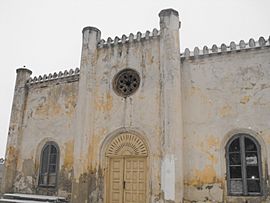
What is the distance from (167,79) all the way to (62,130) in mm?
5445

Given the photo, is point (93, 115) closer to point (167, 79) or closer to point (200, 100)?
point (167, 79)

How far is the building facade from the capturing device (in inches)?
378

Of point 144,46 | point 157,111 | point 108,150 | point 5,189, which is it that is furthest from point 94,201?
point 144,46

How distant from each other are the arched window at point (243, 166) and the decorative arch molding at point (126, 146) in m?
2.95

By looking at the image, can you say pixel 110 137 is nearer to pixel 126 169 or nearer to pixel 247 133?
pixel 126 169

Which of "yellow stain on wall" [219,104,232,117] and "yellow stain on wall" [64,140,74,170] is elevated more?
"yellow stain on wall" [219,104,232,117]

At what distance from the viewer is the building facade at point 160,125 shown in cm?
959

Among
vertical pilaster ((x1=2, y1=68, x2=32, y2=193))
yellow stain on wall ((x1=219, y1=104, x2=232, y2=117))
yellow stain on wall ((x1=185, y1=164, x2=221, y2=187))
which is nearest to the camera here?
yellow stain on wall ((x1=185, y1=164, x2=221, y2=187))

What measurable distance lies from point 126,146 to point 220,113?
3.62 m

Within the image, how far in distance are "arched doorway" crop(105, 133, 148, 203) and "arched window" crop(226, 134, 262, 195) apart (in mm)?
2906

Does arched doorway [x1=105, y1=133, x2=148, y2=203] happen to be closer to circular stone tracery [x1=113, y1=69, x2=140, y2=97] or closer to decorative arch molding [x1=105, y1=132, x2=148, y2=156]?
decorative arch molding [x1=105, y1=132, x2=148, y2=156]

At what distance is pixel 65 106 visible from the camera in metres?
13.2

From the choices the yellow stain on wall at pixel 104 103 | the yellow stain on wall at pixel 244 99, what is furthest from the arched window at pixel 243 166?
the yellow stain on wall at pixel 104 103

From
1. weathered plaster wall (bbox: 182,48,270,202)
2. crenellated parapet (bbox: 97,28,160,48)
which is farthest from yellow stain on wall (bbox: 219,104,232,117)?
crenellated parapet (bbox: 97,28,160,48)
